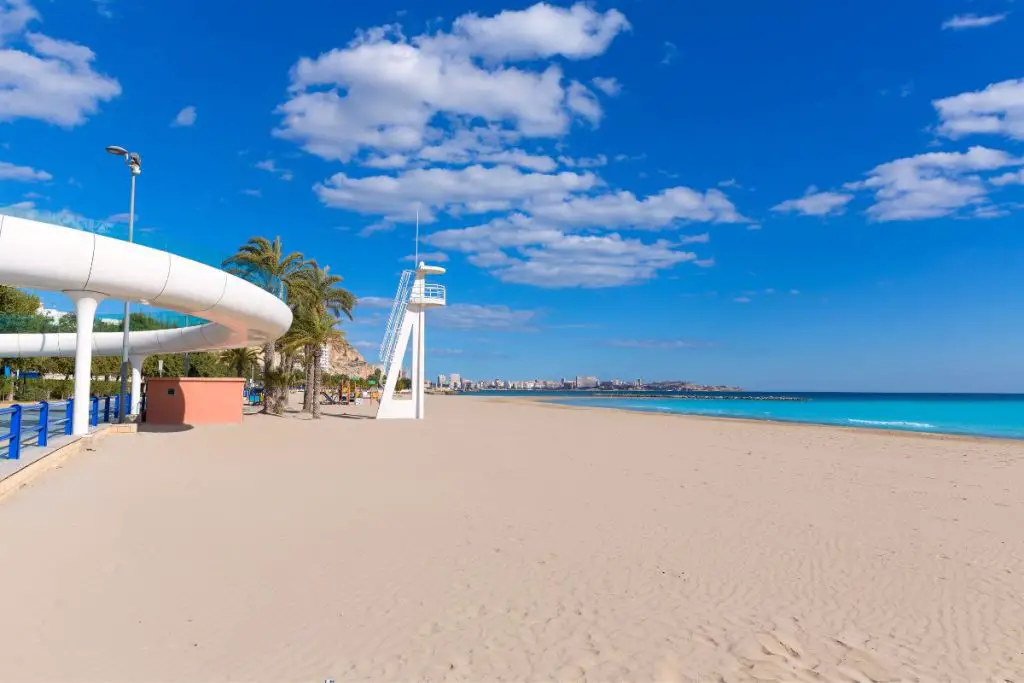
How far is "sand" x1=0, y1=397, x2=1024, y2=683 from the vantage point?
4473mm

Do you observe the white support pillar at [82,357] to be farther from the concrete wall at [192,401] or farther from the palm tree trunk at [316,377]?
the palm tree trunk at [316,377]

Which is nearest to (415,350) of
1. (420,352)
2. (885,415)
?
(420,352)

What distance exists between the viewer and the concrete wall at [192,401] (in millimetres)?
23500

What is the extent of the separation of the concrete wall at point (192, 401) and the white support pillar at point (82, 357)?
27.0 feet

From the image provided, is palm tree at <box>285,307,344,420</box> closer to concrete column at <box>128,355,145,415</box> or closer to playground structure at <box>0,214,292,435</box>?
concrete column at <box>128,355,145,415</box>

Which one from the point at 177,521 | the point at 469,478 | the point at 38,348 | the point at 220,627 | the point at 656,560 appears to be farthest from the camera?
the point at 38,348

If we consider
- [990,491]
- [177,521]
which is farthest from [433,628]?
[990,491]

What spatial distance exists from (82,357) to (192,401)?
883cm

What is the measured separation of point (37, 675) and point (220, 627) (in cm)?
118

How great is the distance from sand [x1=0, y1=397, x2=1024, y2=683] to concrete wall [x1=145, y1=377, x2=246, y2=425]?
11.8 metres

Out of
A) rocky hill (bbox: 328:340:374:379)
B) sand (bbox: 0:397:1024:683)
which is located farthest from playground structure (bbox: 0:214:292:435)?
rocky hill (bbox: 328:340:374:379)

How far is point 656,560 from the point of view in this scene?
6906 mm

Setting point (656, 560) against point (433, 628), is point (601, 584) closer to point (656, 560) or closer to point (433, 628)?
point (656, 560)

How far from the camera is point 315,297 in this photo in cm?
3550
